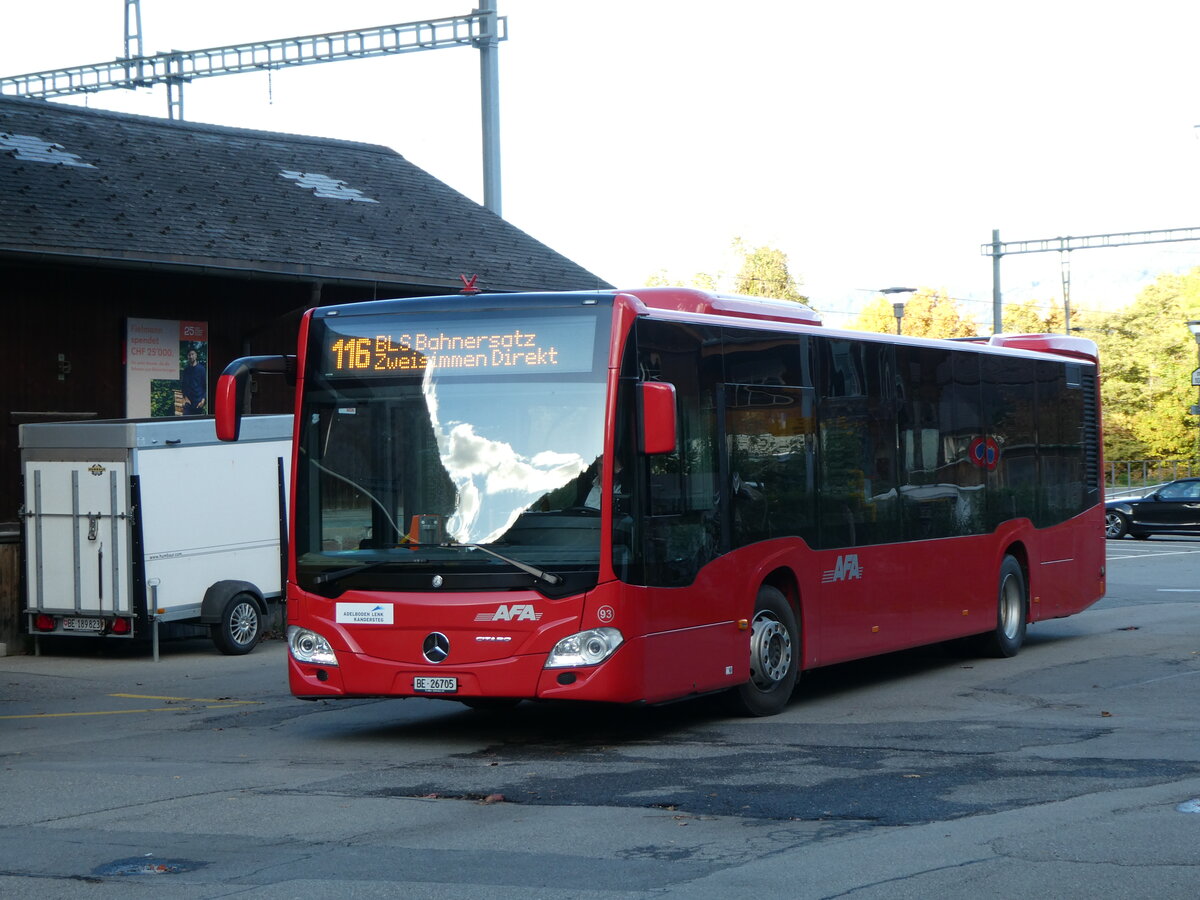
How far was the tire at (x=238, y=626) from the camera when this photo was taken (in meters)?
18.0

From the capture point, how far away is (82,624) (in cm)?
1758

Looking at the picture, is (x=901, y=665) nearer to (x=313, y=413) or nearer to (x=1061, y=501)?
(x=1061, y=501)

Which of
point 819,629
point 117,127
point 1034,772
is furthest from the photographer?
point 117,127

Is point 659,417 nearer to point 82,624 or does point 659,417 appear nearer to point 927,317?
point 82,624

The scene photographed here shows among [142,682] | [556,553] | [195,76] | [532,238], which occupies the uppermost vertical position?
[195,76]

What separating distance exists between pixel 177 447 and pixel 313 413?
6.97 m

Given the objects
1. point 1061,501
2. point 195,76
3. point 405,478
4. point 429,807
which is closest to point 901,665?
point 1061,501

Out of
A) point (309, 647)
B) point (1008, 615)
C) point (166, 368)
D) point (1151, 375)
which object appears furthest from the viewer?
point (1151, 375)

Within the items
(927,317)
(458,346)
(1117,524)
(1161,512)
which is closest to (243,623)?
(458,346)

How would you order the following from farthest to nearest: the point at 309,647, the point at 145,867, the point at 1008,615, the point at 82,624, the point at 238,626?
the point at 238,626, the point at 82,624, the point at 1008,615, the point at 309,647, the point at 145,867

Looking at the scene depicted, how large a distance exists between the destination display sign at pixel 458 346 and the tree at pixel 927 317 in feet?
240

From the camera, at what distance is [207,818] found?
8469 mm

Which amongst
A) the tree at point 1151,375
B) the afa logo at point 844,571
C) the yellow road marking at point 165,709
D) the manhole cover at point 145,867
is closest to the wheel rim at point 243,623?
the yellow road marking at point 165,709

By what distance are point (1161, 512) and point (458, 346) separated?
32.2m
